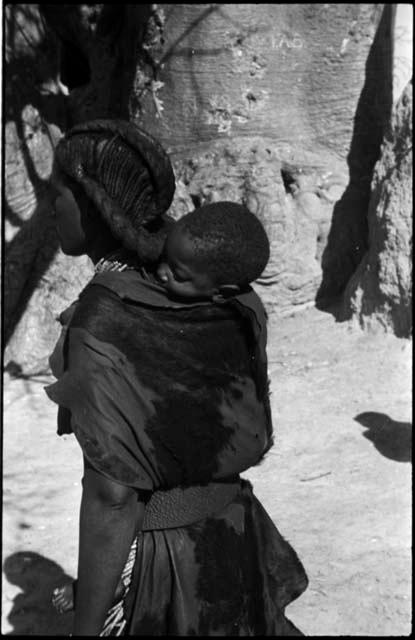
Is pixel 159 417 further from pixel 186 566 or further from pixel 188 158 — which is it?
pixel 188 158

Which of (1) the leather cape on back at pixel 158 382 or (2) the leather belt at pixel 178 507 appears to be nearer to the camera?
(1) the leather cape on back at pixel 158 382

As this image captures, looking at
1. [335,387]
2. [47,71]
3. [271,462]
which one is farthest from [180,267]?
[47,71]

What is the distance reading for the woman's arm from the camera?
1830 millimetres

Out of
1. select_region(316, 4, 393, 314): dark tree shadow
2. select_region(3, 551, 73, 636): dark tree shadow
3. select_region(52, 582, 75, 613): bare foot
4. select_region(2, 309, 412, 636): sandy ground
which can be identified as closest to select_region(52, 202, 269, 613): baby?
select_region(52, 582, 75, 613): bare foot

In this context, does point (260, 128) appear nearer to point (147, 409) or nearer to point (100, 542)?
point (147, 409)

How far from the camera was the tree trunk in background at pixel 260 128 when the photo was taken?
6.48 metres

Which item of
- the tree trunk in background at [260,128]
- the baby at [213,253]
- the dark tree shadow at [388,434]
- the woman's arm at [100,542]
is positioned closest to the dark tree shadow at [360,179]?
the tree trunk in background at [260,128]

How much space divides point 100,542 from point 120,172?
2.47 feet

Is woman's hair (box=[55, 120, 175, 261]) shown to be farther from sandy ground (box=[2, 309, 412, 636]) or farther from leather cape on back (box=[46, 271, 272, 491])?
sandy ground (box=[2, 309, 412, 636])

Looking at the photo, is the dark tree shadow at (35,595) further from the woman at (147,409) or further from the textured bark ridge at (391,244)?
the textured bark ridge at (391,244)

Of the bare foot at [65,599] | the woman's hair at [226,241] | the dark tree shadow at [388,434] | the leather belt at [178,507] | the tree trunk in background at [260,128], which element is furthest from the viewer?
the tree trunk in background at [260,128]

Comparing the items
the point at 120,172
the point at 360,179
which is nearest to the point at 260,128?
the point at 360,179

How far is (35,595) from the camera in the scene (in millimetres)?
3773

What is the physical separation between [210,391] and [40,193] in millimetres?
5052
